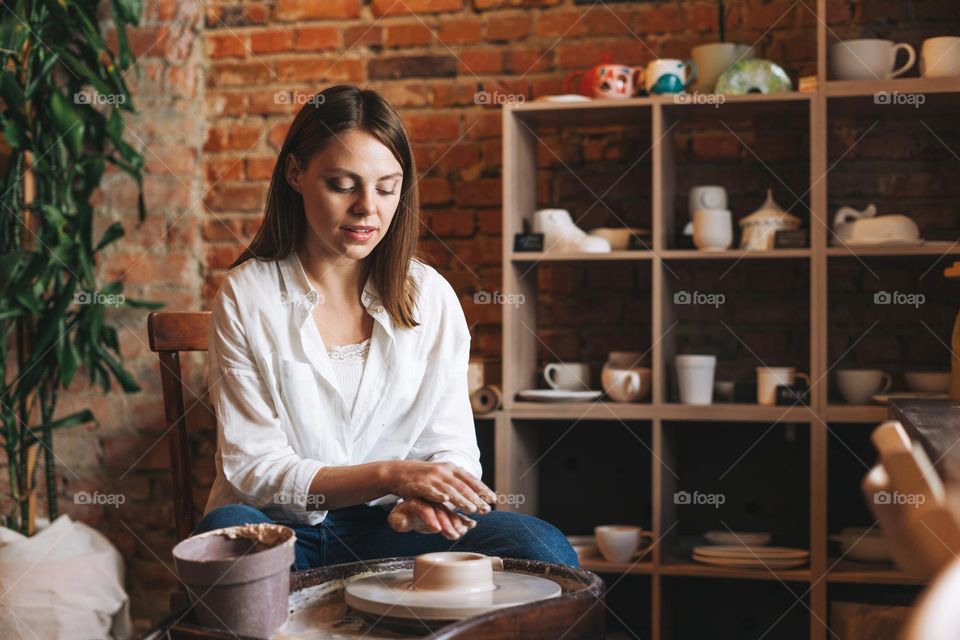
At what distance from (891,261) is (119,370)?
206 centimetres

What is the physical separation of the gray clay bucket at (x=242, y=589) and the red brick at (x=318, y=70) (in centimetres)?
203

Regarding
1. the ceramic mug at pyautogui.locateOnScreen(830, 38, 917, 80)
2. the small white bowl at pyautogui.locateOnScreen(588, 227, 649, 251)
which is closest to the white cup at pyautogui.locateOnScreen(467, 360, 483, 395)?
the small white bowl at pyautogui.locateOnScreen(588, 227, 649, 251)

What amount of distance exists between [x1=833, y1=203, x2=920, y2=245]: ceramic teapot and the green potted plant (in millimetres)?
1856

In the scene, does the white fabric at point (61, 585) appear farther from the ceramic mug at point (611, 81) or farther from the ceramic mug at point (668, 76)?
the ceramic mug at point (668, 76)

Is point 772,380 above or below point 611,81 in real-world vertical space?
below

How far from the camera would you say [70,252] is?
2578 mm

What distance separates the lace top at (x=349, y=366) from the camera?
174 cm

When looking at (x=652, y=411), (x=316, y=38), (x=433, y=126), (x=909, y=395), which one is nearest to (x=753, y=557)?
(x=652, y=411)

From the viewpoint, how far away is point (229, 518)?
144 cm

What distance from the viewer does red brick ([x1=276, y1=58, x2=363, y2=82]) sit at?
9.41 ft

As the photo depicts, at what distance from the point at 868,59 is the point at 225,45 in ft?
5.91

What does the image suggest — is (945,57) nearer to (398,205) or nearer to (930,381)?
(930,381)

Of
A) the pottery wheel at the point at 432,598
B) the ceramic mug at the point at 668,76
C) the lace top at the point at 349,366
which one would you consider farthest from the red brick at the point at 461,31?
the pottery wheel at the point at 432,598

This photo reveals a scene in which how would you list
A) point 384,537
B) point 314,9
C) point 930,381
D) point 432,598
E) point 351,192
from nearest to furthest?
1. point 432,598
2. point 384,537
3. point 351,192
4. point 930,381
5. point 314,9
